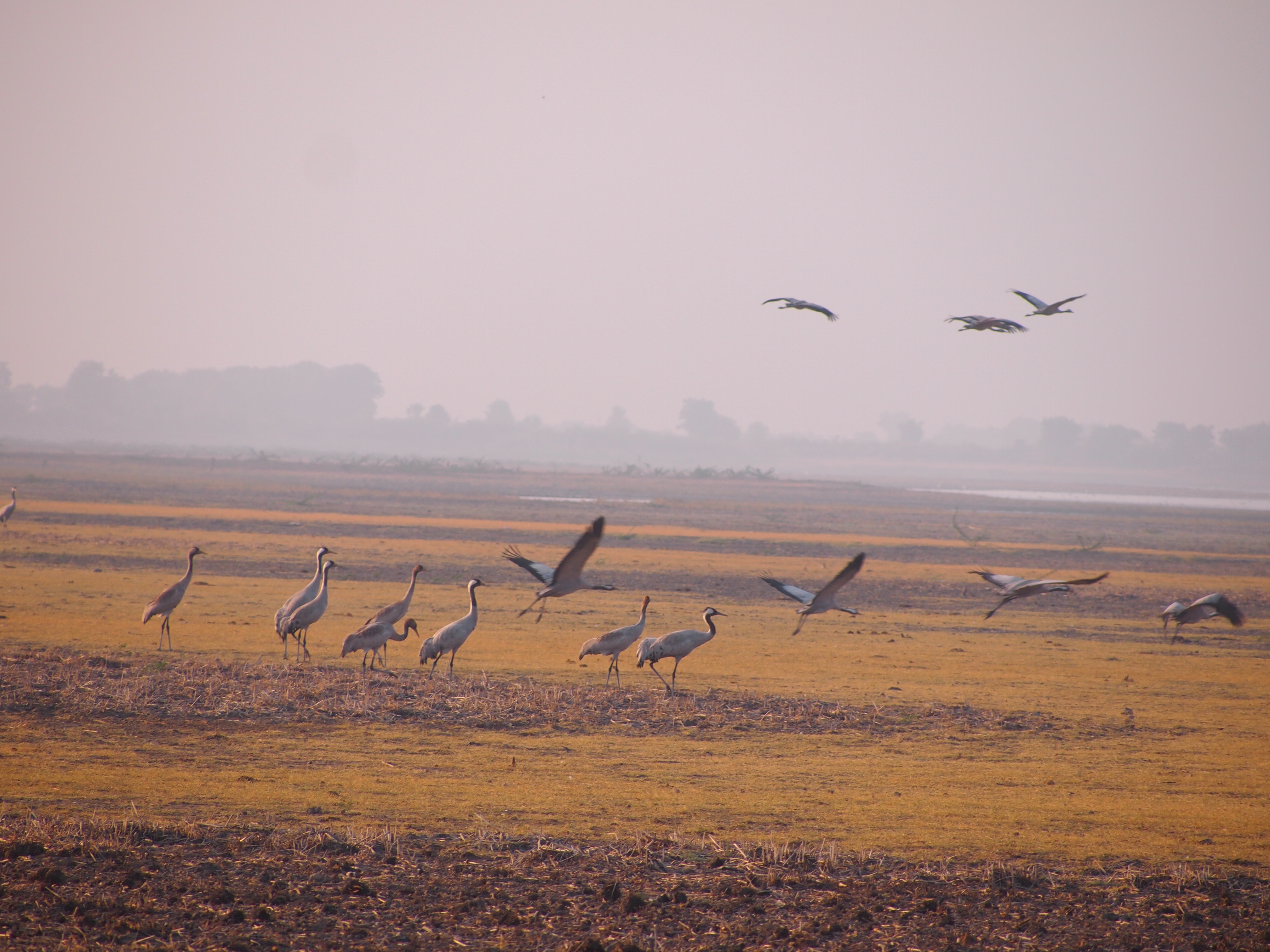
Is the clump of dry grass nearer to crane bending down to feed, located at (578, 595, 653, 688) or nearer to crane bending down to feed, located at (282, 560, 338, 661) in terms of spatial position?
crane bending down to feed, located at (282, 560, 338, 661)

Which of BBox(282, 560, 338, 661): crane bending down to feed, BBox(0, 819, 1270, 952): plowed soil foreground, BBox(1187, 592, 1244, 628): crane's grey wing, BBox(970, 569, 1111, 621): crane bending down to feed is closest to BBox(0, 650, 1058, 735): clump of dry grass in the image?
BBox(282, 560, 338, 661): crane bending down to feed

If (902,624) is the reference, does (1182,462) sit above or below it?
above

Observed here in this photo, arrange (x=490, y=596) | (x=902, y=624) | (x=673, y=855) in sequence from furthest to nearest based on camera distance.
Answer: (x=490, y=596)
(x=902, y=624)
(x=673, y=855)

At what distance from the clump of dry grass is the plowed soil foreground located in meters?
4.10

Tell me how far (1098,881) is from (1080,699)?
24.6 feet

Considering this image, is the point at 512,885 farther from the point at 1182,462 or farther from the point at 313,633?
the point at 1182,462

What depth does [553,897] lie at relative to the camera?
752 cm

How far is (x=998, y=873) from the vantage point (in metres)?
8.15

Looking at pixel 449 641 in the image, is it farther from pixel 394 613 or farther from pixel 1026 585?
pixel 1026 585

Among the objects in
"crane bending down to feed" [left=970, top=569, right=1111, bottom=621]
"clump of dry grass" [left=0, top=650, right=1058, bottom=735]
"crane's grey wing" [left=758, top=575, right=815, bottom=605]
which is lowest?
"clump of dry grass" [left=0, top=650, right=1058, bottom=735]

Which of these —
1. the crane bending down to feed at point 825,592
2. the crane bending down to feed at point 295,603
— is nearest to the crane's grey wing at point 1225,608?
the crane bending down to feed at point 825,592

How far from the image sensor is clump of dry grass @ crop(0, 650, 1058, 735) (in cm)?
1248

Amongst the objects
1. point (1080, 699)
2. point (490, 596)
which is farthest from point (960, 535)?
point (1080, 699)

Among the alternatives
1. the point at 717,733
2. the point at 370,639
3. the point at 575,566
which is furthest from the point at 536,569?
the point at 370,639
